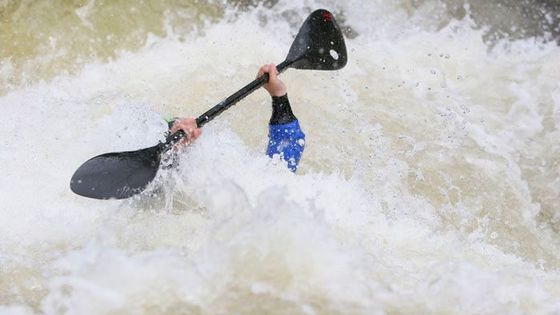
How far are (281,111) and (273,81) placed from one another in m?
0.13

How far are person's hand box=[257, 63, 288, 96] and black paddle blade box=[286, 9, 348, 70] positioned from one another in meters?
0.11

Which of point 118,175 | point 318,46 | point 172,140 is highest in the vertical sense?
point 318,46

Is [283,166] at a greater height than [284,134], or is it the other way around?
[284,134]

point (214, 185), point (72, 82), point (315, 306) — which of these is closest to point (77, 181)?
point (214, 185)

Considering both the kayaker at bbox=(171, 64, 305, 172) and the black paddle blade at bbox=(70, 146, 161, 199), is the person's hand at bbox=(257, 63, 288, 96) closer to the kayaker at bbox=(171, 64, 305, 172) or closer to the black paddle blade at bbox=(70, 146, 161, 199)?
the kayaker at bbox=(171, 64, 305, 172)

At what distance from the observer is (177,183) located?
225cm

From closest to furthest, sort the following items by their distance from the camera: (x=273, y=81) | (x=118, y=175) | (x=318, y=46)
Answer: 1. (x=118, y=175)
2. (x=273, y=81)
3. (x=318, y=46)

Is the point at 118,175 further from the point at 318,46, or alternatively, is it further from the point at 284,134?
the point at 318,46

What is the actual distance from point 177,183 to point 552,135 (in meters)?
1.89

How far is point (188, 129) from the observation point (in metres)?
2.21

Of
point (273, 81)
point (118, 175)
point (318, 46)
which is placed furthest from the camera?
point (318, 46)

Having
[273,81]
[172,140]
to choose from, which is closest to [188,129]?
[172,140]

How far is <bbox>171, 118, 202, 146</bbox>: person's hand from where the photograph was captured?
2213 millimetres

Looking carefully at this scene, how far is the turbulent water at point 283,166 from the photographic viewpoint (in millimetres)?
1877
